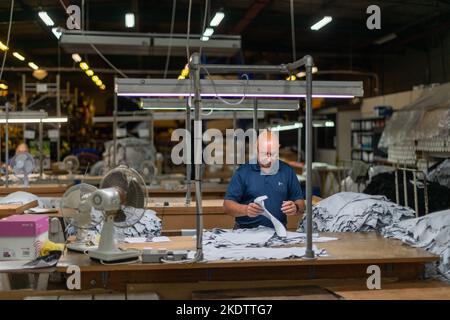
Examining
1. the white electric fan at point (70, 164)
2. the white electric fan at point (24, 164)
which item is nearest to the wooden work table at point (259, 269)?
the white electric fan at point (24, 164)

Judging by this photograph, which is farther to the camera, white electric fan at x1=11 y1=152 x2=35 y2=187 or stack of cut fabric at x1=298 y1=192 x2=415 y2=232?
white electric fan at x1=11 y1=152 x2=35 y2=187

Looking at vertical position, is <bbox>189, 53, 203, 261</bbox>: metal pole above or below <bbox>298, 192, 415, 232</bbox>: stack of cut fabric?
above

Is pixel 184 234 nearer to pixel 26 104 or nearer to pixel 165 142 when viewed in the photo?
pixel 26 104

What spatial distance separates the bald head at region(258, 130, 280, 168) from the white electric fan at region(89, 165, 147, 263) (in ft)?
4.00

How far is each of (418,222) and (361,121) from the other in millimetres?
10611

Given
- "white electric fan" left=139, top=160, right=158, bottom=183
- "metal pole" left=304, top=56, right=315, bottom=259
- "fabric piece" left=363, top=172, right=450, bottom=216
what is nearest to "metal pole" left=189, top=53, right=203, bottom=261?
"metal pole" left=304, top=56, right=315, bottom=259

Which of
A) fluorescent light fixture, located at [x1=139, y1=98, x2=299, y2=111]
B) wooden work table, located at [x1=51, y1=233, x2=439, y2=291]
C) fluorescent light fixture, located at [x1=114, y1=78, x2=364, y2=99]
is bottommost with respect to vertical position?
wooden work table, located at [x1=51, y1=233, x2=439, y2=291]

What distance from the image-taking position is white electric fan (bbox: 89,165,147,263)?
316 cm

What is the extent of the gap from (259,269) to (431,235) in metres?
1.26

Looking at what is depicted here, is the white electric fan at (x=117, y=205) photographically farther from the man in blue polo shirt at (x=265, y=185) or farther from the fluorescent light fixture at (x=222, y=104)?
the fluorescent light fixture at (x=222, y=104)

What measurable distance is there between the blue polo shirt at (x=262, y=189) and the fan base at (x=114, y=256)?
1.19 meters

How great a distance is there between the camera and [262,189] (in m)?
4.25

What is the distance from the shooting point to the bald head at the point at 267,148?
13.9 feet

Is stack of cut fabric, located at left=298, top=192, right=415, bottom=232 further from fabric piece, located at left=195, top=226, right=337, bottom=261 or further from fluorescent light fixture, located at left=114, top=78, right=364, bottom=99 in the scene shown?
fluorescent light fixture, located at left=114, top=78, right=364, bottom=99
